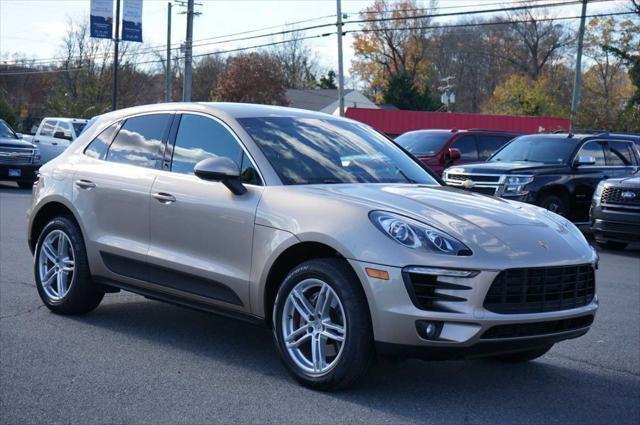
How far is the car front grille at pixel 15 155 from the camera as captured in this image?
2308 cm

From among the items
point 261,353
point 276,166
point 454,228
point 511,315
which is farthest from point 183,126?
point 511,315

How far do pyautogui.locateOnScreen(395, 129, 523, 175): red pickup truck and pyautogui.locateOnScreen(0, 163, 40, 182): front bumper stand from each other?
1032 centimetres

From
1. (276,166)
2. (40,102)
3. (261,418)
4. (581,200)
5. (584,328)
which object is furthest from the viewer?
(40,102)

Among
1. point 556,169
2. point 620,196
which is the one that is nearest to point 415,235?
point 620,196

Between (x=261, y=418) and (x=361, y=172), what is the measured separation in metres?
2.00

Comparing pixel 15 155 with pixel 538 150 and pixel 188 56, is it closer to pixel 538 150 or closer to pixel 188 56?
pixel 538 150

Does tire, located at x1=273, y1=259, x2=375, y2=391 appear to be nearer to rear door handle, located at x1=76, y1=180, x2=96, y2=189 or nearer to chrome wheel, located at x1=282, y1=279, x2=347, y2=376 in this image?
chrome wheel, located at x1=282, y1=279, x2=347, y2=376

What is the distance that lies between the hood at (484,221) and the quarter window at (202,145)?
2.22 feet

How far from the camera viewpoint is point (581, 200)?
51.1 feet

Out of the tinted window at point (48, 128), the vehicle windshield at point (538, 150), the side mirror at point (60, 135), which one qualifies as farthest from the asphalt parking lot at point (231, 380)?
the tinted window at point (48, 128)

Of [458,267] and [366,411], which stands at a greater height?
[458,267]

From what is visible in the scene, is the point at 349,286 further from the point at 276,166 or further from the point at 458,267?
the point at 276,166

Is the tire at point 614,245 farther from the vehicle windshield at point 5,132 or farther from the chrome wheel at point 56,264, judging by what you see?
the vehicle windshield at point 5,132

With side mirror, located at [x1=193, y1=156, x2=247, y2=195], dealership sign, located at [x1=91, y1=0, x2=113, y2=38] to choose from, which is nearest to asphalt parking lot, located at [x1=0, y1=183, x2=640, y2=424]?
side mirror, located at [x1=193, y1=156, x2=247, y2=195]
